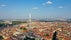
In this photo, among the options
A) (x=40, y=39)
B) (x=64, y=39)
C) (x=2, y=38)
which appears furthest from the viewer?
(x=2, y=38)

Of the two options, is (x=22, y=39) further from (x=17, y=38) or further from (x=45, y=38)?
(x=45, y=38)

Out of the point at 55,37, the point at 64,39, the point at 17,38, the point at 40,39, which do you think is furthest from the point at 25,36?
the point at 64,39

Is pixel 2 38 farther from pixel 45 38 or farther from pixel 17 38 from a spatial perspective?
pixel 45 38

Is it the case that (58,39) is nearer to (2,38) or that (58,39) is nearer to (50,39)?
(50,39)

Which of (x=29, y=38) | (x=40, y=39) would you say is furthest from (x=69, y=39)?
(x=29, y=38)

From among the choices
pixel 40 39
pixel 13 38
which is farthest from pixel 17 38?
pixel 40 39

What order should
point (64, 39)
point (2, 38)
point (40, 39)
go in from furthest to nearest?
point (2, 38)
point (40, 39)
point (64, 39)

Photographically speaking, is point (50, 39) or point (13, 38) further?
point (13, 38)

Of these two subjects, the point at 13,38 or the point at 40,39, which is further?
the point at 13,38
